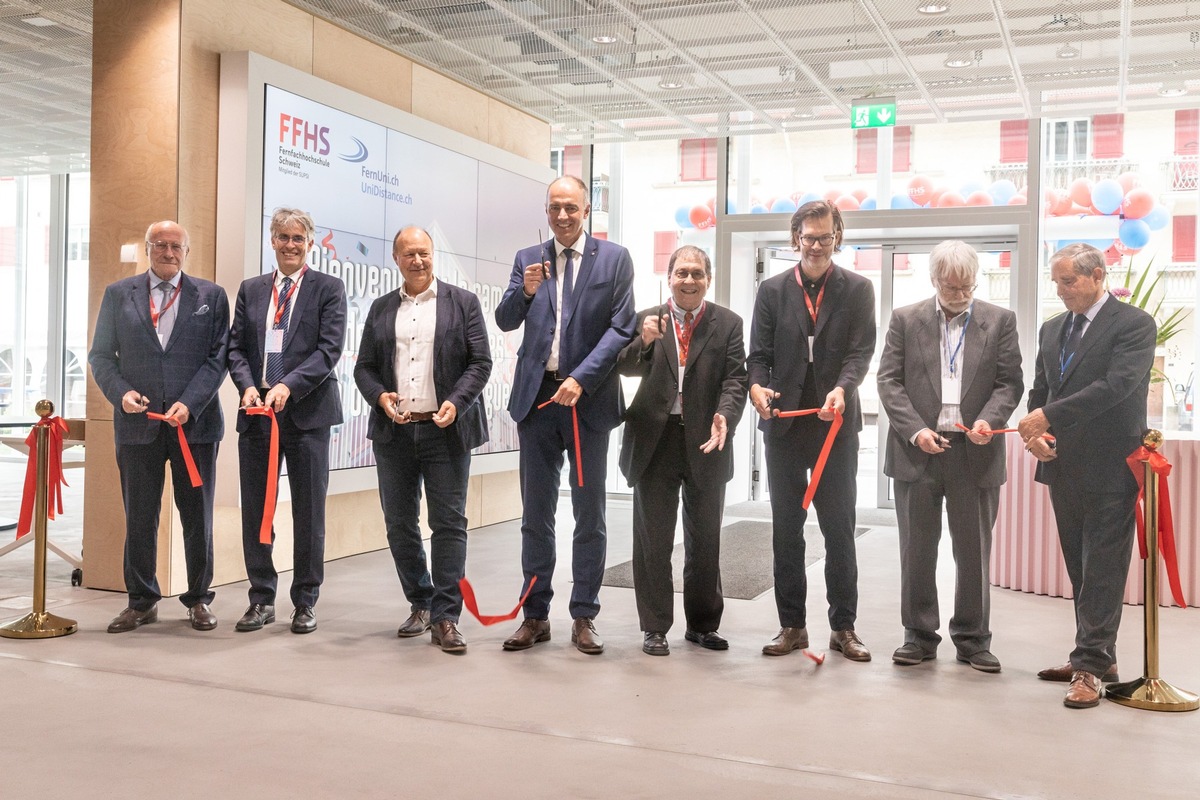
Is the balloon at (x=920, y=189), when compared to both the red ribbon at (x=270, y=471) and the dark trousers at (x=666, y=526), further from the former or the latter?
the red ribbon at (x=270, y=471)

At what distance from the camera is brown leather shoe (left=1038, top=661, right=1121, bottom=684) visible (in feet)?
11.9

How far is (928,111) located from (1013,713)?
6153mm

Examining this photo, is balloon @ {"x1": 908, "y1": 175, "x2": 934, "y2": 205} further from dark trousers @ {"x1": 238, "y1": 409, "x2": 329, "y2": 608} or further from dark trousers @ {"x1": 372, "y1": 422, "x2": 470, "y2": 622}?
dark trousers @ {"x1": 238, "y1": 409, "x2": 329, "y2": 608}

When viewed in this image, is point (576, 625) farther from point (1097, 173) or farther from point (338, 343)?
point (1097, 173)

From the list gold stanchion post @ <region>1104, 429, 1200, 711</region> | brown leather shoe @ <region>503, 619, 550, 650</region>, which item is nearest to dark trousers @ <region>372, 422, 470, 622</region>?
brown leather shoe @ <region>503, 619, 550, 650</region>

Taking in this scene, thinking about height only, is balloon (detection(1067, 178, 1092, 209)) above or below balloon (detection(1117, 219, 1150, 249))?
above

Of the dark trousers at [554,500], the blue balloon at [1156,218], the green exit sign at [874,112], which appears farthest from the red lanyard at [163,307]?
the blue balloon at [1156,218]

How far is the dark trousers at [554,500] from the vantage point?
13.1 ft

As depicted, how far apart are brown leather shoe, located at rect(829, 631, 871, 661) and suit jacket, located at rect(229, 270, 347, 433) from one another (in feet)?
7.23

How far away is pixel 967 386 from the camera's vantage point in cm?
383

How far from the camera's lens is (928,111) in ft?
27.4

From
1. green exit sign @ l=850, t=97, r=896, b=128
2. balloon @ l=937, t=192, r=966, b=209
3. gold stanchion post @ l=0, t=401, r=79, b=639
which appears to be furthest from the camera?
balloon @ l=937, t=192, r=966, b=209

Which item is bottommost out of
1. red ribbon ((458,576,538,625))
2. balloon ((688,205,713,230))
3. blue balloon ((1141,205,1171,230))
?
red ribbon ((458,576,538,625))

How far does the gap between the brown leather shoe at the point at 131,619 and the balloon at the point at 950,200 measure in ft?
21.6
